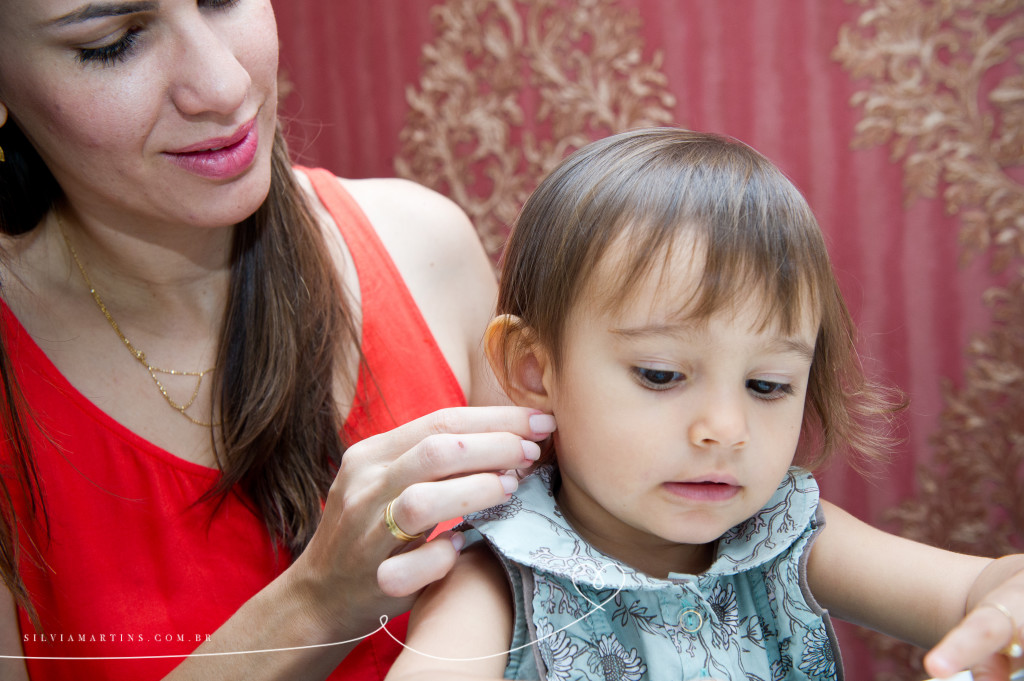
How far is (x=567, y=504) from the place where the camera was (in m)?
0.91

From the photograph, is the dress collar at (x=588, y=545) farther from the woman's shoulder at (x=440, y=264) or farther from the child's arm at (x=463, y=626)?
the woman's shoulder at (x=440, y=264)

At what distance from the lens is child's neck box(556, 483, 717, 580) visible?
873 mm

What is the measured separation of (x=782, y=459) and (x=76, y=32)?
2.67ft

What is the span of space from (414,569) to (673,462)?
249mm

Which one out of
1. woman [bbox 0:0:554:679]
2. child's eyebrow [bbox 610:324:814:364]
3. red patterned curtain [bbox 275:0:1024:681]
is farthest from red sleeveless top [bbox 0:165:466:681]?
red patterned curtain [bbox 275:0:1024:681]

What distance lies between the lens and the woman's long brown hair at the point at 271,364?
107cm

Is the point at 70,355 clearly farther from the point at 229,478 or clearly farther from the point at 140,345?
the point at 229,478

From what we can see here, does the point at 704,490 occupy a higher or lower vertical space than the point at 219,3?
lower

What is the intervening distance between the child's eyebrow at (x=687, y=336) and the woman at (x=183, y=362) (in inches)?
5.0

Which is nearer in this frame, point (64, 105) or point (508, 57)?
point (64, 105)

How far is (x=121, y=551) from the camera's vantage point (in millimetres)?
1081

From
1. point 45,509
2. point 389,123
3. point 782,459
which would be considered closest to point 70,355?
point 45,509

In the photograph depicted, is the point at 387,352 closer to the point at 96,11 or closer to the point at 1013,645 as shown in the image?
the point at 96,11

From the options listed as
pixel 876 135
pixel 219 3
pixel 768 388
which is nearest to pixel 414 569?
pixel 768 388
